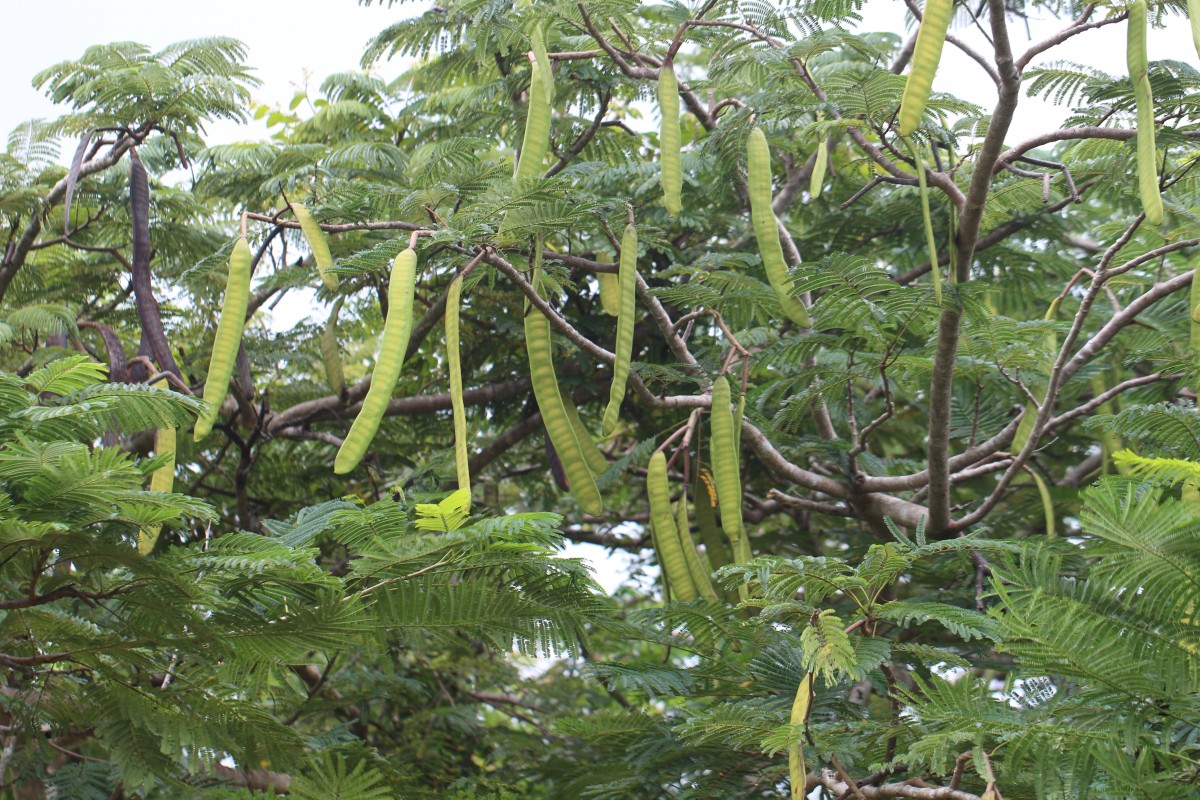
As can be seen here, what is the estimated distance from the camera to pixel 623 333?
2861 mm

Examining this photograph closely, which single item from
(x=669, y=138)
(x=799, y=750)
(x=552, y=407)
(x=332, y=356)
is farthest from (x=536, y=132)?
(x=332, y=356)

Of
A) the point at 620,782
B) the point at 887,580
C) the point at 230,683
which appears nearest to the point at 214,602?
the point at 230,683

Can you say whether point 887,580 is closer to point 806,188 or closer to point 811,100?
point 811,100

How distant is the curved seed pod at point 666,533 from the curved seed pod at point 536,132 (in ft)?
2.90

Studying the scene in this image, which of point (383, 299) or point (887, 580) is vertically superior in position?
point (383, 299)

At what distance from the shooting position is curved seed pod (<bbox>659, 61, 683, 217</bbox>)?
2.88 metres

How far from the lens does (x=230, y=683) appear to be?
2.38 metres

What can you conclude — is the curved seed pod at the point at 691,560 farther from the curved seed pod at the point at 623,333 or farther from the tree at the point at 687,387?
the curved seed pod at the point at 623,333

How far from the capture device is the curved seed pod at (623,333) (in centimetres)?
284

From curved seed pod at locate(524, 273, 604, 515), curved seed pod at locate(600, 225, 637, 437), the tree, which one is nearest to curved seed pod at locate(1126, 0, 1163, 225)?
the tree

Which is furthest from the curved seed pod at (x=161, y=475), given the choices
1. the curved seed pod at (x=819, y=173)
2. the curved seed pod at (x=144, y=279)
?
the curved seed pod at (x=819, y=173)

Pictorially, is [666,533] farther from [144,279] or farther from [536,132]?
[144,279]

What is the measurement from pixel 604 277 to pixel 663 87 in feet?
2.93

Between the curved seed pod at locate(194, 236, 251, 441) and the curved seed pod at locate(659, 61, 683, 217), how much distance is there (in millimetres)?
1089
